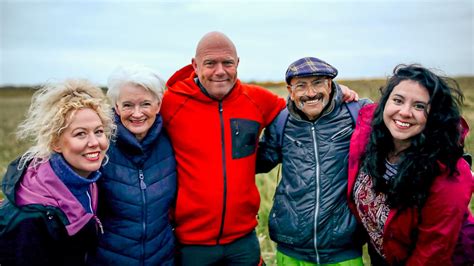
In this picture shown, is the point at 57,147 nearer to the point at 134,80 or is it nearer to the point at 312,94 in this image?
the point at 134,80

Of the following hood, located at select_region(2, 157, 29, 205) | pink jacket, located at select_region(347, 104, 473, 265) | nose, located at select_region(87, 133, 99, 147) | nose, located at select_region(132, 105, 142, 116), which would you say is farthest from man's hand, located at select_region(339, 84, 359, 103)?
hood, located at select_region(2, 157, 29, 205)

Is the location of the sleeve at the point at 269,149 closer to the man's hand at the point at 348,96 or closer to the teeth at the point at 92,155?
the man's hand at the point at 348,96

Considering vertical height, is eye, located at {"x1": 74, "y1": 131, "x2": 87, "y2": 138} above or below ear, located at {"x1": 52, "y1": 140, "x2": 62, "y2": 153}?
above

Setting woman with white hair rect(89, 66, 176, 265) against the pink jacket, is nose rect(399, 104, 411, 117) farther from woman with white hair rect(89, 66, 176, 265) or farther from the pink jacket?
woman with white hair rect(89, 66, 176, 265)

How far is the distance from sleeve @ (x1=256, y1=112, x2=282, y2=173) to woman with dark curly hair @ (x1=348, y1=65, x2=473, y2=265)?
820mm

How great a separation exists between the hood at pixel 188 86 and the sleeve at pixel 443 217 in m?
1.75

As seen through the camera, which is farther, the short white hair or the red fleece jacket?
the red fleece jacket

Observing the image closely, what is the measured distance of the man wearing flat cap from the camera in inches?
141

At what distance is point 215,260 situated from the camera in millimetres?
3799

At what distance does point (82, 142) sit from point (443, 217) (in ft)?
8.04

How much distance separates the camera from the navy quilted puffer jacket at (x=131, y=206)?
11.3 ft

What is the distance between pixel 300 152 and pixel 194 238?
1107mm

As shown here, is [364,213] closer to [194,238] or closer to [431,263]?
[431,263]

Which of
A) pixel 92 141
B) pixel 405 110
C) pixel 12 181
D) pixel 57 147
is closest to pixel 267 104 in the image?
pixel 405 110
